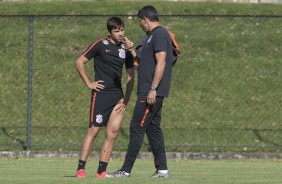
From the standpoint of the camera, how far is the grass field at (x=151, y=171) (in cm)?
1246

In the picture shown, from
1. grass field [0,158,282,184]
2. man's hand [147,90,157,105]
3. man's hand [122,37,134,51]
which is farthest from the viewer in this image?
man's hand [122,37,134,51]

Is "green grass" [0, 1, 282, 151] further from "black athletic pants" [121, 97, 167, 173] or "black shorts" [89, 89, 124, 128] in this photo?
"black athletic pants" [121, 97, 167, 173]

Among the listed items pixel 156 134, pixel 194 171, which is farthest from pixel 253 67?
pixel 156 134

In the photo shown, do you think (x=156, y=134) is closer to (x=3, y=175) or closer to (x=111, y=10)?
(x=3, y=175)

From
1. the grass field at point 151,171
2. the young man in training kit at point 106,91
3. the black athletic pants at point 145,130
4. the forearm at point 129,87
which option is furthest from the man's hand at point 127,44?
the grass field at point 151,171

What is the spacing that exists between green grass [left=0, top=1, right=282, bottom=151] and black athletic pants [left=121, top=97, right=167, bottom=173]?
282 inches

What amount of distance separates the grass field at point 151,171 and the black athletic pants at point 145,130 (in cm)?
27

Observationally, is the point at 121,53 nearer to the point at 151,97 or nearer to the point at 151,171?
the point at 151,97

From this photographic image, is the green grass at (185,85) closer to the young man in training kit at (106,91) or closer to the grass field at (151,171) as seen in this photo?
the grass field at (151,171)

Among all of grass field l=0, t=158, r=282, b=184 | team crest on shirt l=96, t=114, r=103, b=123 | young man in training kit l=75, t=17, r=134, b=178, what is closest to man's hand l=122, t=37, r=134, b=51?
young man in training kit l=75, t=17, r=134, b=178

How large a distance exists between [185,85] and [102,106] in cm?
1026

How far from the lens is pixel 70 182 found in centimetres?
1208

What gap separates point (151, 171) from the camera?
1537cm

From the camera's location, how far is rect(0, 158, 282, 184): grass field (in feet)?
40.9
